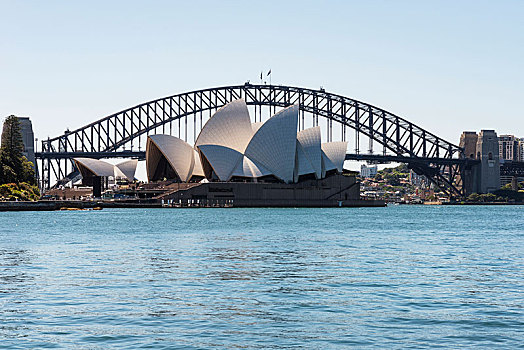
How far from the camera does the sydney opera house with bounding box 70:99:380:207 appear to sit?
114875 mm

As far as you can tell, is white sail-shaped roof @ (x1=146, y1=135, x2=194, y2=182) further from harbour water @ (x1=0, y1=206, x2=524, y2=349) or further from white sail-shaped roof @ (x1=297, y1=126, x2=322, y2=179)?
harbour water @ (x1=0, y1=206, x2=524, y2=349)

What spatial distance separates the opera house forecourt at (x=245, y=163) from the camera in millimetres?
114812

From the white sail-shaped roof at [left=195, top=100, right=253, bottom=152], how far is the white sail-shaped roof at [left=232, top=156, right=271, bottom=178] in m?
3.34

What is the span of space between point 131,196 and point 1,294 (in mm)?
99658

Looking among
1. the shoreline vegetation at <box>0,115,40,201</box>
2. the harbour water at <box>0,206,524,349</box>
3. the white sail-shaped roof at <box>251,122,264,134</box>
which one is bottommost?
the harbour water at <box>0,206,524,349</box>

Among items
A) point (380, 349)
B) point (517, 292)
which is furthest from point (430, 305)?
point (380, 349)

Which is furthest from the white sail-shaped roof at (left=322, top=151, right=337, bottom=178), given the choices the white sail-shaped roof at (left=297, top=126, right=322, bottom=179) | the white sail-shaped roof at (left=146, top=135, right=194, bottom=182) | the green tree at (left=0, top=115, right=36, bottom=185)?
the green tree at (left=0, top=115, right=36, bottom=185)

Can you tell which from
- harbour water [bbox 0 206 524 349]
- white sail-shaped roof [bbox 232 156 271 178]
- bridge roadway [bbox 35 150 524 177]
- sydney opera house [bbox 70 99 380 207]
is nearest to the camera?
harbour water [bbox 0 206 524 349]

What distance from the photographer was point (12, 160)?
9919 cm

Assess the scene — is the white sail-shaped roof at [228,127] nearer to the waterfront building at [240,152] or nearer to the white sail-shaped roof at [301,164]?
the waterfront building at [240,152]

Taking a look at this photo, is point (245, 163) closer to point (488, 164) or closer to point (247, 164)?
point (247, 164)

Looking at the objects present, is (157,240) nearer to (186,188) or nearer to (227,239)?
(227,239)

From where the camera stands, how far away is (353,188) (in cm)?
13462

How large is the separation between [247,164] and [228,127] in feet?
23.9
